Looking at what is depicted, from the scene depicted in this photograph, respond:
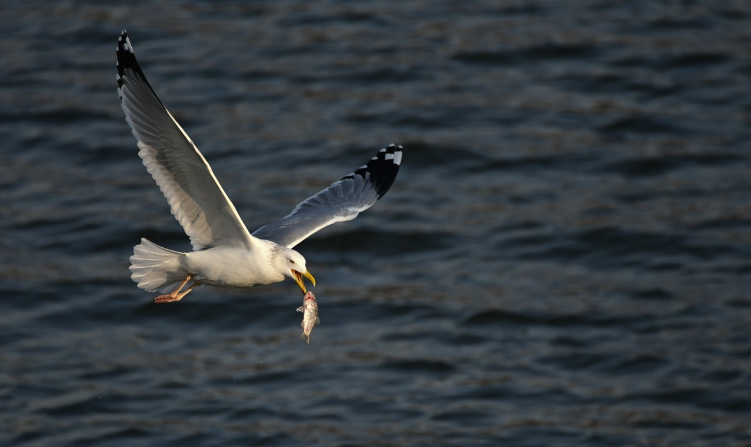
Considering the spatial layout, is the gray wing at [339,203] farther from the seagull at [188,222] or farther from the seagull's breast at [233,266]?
the seagull's breast at [233,266]

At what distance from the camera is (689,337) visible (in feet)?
36.7

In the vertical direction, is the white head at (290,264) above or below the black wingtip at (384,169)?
below

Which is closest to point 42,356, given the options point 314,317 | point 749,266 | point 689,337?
point 314,317

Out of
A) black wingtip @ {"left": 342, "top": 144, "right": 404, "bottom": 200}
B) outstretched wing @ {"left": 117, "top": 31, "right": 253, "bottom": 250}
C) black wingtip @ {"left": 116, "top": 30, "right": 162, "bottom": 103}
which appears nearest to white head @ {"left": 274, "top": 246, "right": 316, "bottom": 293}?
outstretched wing @ {"left": 117, "top": 31, "right": 253, "bottom": 250}

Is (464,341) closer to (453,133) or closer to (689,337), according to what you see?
(689,337)

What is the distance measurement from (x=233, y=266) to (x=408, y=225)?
6.07m

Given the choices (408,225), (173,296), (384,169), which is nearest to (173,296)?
(173,296)

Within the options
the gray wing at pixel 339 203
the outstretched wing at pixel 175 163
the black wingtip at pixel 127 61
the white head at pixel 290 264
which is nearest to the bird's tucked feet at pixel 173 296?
the outstretched wing at pixel 175 163

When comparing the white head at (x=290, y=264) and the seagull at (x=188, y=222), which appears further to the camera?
the white head at (x=290, y=264)

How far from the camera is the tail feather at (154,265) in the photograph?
7.21 m

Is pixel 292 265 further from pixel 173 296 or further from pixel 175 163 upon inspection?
pixel 175 163

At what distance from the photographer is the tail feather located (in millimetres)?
7207

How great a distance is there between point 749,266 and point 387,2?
7167 millimetres

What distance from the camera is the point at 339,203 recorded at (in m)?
8.80
